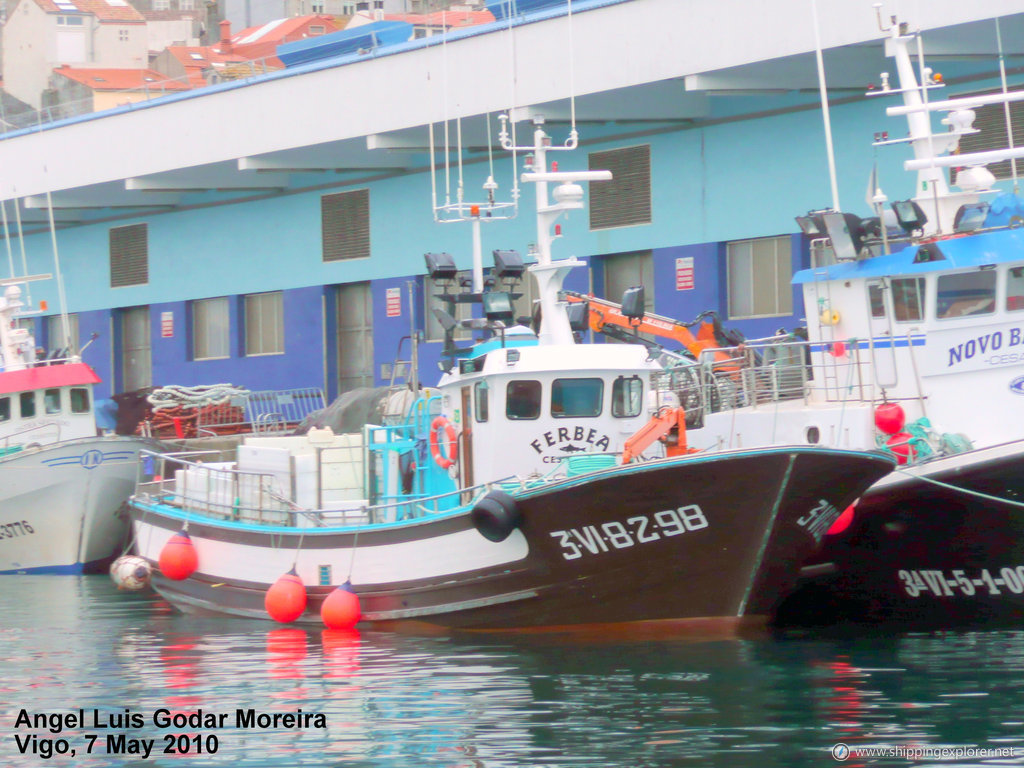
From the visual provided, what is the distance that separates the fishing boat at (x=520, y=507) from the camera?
40.4 feet

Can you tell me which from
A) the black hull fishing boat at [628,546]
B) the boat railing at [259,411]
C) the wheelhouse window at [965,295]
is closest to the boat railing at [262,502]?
the black hull fishing boat at [628,546]

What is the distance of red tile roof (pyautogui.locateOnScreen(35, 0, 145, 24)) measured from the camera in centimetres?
6856

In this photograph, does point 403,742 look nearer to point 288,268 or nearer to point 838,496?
point 838,496

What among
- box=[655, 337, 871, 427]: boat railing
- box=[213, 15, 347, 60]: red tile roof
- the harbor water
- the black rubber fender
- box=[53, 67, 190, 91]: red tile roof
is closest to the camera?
the harbor water

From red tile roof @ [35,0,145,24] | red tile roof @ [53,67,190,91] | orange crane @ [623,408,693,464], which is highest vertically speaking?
red tile roof @ [35,0,145,24]

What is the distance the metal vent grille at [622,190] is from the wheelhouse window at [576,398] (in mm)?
8870

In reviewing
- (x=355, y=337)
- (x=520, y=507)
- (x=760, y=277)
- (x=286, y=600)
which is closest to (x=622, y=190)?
(x=760, y=277)

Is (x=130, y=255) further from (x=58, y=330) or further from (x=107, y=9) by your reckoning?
(x=107, y=9)

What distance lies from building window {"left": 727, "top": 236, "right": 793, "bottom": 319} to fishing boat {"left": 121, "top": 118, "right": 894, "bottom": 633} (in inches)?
238

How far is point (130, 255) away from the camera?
30656 millimetres

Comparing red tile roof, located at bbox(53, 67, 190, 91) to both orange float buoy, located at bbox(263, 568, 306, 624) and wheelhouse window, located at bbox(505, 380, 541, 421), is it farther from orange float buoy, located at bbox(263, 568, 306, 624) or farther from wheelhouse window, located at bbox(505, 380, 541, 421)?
wheelhouse window, located at bbox(505, 380, 541, 421)

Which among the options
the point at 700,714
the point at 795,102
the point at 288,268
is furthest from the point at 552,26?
the point at 700,714

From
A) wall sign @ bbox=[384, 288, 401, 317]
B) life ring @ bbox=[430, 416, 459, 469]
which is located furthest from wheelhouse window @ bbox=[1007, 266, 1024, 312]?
wall sign @ bbox=[384, 288, 401, 317]

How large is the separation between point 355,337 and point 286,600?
12711 mm
